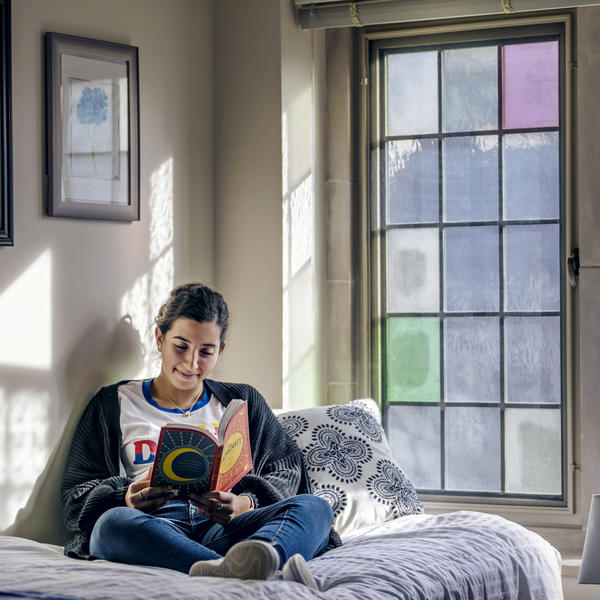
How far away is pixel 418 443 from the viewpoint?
331 centimetres

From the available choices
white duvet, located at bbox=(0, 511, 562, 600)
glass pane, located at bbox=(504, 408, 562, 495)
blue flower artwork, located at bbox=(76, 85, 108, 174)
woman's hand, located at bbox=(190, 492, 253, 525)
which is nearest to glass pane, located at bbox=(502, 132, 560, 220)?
glass pane, located at bbox=(504, 408, 562, 495)

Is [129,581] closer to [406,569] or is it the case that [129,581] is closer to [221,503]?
[221,503]

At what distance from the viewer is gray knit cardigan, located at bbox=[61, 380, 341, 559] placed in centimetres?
225

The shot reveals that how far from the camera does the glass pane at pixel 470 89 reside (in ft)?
10.6

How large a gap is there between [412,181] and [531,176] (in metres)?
0.42

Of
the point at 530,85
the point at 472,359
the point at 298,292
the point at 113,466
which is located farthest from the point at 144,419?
the point at 530,85

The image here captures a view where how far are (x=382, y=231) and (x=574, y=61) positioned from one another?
88 centimetres

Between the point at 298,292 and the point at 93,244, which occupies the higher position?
the point at 93,244

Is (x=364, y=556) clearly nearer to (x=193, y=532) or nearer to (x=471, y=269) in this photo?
(x=193, y=532)

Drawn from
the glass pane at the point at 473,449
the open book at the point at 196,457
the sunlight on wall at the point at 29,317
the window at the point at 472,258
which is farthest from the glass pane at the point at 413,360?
the sunlight on wall at the point at 29,317

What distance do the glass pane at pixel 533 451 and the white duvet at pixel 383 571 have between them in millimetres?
706

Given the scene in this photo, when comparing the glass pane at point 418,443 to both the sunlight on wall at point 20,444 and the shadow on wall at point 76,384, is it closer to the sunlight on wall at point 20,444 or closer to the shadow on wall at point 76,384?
the shadow on wall at point 76,384

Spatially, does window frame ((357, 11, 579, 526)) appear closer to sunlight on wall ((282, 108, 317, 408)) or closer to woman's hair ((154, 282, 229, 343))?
sunlight on wall ((282, 108, 317, 408))

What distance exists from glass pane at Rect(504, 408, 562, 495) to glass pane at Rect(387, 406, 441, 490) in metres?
0.25
